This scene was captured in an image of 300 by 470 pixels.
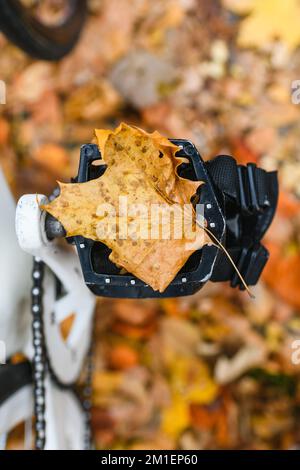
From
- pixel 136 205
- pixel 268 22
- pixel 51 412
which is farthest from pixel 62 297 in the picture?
pixel 268 22

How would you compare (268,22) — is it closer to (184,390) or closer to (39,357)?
(184,390)

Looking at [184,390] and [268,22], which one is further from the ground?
[268,22]

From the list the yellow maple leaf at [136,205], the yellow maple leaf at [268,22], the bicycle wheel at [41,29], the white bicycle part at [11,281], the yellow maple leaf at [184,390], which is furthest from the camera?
the yellow maple leaf at [268,22]

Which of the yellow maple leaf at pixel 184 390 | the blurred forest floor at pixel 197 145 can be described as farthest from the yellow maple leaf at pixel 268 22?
the yellow maple leaf at pixel 184 390

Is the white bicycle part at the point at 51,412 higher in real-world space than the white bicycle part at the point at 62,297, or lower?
lower

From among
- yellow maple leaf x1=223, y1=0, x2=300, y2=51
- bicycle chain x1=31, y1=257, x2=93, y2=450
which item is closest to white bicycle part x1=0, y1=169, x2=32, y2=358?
bicycle chain x1=31, y1=257, x2=93, y2=450

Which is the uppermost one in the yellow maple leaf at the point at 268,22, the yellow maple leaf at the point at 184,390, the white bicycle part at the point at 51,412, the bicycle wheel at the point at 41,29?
the yellow maple leaf at the point at 268,22

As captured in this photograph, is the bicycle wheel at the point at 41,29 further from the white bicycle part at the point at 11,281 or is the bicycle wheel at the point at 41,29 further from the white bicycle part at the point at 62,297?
the white bicycle part at the point at 62,297

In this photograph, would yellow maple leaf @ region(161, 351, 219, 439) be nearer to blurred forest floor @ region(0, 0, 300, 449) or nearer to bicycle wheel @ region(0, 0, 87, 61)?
blurred forest floor @ region(0, 0, 300, 449)

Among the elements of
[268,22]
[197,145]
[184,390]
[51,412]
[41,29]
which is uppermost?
[268,22]
